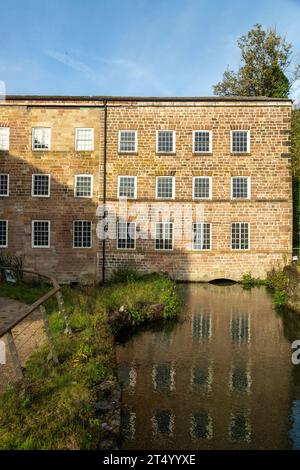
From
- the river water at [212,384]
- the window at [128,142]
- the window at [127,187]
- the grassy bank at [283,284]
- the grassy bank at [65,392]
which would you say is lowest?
the river water at [212,384]

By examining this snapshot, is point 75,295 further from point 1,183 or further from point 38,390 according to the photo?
point 1,183

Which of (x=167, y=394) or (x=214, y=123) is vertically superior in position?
(x=214, y=123)

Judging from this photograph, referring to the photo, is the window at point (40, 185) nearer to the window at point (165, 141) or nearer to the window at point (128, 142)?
the window at point (128, 142)

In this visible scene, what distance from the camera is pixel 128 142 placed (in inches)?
1035

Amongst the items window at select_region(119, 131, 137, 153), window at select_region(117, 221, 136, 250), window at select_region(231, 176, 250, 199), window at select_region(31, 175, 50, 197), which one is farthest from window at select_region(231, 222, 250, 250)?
window at select_region(31, 175, 50, 197)

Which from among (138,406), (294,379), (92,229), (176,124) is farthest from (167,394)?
(176,124)

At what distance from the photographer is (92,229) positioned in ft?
85.8

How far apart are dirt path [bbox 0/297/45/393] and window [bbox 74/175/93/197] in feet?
38.9

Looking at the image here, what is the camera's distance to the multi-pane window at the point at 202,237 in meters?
26.0

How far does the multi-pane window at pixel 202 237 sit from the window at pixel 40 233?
9.54 meters

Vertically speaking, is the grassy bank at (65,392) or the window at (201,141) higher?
the window at (201,141)

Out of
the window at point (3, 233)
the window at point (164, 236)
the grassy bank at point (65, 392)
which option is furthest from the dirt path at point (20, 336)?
the window at point (164, 236)

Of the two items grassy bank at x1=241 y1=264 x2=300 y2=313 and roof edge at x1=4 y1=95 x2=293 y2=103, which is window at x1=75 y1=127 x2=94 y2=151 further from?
grassy bank at x1=241 y1=264 x2=300 y2=313
